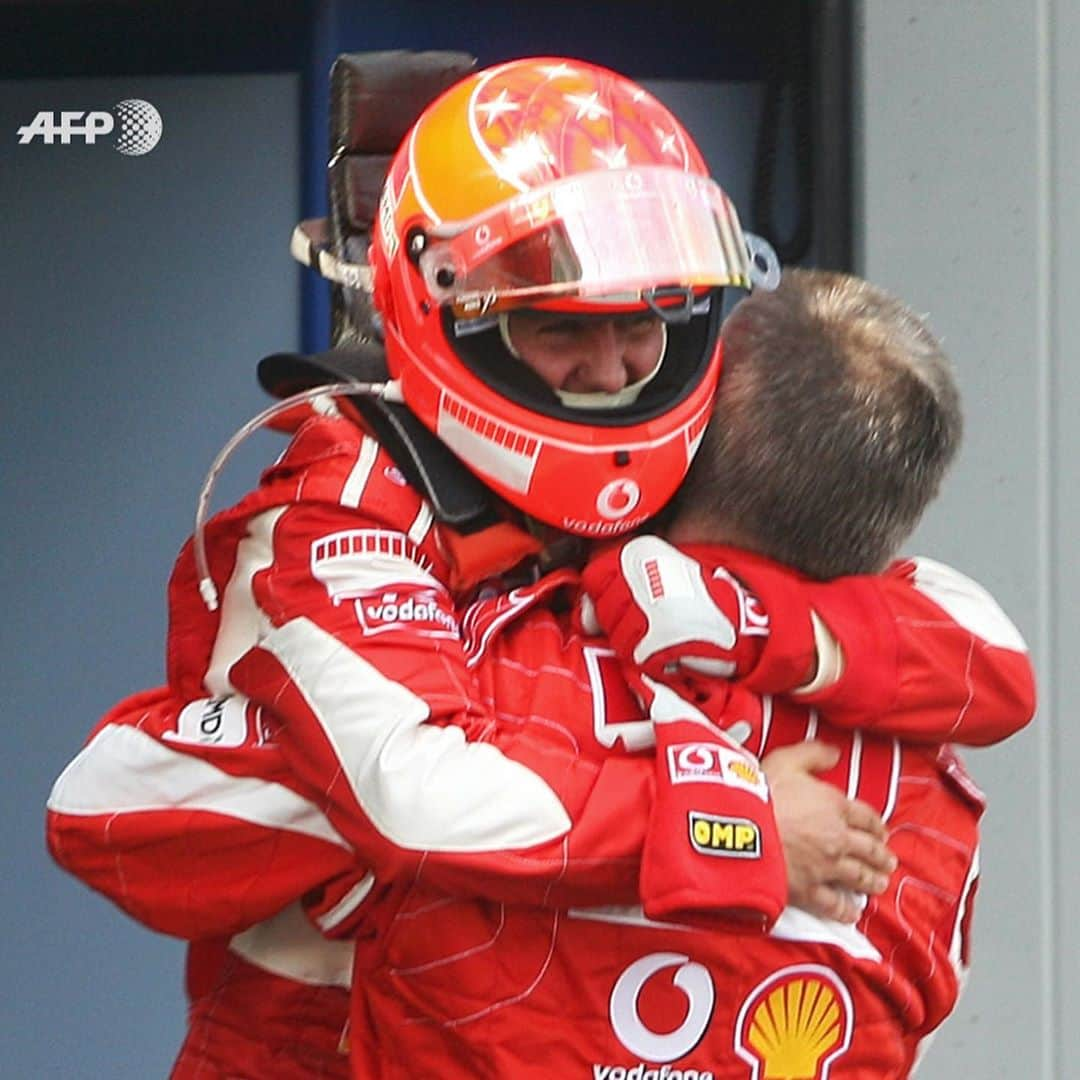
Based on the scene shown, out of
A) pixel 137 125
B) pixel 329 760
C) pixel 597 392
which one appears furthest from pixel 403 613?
pixel 137 125

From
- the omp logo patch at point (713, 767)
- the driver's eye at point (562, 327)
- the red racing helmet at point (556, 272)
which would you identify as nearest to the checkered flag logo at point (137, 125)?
the red racing helmet at point (556, 272)

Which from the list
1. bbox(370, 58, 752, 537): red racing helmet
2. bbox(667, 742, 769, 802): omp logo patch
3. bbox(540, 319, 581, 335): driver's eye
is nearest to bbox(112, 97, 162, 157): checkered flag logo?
bbox(370, 58, 752, 537): red racing helmet

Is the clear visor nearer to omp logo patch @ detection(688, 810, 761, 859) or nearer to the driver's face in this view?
the driver's face

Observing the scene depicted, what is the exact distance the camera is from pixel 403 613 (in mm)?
1413

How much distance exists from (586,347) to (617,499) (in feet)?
0.35

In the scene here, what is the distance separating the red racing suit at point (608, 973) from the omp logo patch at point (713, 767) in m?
0.06

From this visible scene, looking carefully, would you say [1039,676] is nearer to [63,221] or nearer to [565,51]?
[565,51]

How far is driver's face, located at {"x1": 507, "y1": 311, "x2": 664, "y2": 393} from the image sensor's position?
1.50 metres

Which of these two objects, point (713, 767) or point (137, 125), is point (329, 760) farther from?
point (137, 125)

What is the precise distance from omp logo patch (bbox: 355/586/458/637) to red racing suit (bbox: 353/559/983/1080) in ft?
0.17

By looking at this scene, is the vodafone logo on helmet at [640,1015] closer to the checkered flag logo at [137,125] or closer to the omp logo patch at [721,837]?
the omp logo patch at [721,837]

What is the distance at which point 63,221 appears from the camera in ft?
9.03

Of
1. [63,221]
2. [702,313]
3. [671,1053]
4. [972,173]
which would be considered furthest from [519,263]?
[63,221]

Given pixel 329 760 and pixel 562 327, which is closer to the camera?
pixel 329 760
